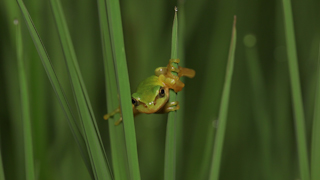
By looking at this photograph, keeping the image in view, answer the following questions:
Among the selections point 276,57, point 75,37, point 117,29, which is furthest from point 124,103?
point 276,57

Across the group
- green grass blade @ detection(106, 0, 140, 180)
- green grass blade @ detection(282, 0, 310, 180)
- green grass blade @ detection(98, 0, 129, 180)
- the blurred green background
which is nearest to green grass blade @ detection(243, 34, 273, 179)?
the blurred green background

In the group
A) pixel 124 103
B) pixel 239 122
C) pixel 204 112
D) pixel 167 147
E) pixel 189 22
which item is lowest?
pixel 239 122

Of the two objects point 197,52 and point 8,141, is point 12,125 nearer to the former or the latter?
point 8,141

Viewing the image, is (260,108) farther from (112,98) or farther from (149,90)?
(112,98)

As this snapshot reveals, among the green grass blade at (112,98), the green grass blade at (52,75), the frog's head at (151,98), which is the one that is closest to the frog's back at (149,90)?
the frog's head at (151,98)

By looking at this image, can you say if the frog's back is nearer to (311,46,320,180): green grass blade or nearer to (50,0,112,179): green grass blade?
(50,0,112,179): green grass blade

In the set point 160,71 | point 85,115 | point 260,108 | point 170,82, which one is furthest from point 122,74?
point 260,108

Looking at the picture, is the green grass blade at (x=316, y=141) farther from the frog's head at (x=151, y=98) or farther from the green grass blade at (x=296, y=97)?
the frog's head at (x=151, y=98)
